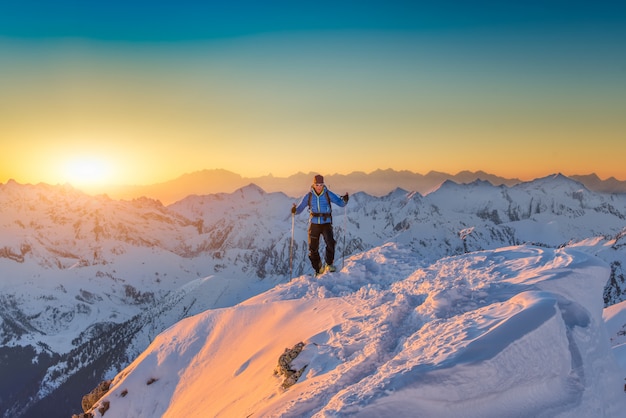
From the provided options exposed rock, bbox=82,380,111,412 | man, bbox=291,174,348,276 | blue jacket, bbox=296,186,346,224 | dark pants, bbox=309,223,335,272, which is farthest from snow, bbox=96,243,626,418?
exposed rock, bbox=82,380,111,412

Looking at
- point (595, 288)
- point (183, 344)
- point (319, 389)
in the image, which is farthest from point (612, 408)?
point (183, 344)

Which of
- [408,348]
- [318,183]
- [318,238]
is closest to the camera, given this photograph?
[408,348]

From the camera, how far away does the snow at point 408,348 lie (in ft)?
24.4

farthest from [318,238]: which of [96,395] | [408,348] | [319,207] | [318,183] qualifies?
[96,395]

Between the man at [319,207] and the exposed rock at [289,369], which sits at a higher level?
the man at [319,207]

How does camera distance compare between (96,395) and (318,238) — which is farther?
(96,395)

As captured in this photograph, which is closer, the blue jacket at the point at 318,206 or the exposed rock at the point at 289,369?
the exposed rock at the point at 289,369

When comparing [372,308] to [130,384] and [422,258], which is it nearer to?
[422,258]

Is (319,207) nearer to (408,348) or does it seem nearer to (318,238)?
(318,238)

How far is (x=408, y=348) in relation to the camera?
30.5 feet

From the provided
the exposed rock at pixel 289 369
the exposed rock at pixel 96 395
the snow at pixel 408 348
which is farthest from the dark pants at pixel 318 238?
Result: the exposed rock at pixel 96 395

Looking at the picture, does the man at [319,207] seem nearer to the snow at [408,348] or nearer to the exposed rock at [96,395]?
the snow at [408,348]

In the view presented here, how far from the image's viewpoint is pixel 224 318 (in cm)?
2198

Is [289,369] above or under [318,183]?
under
